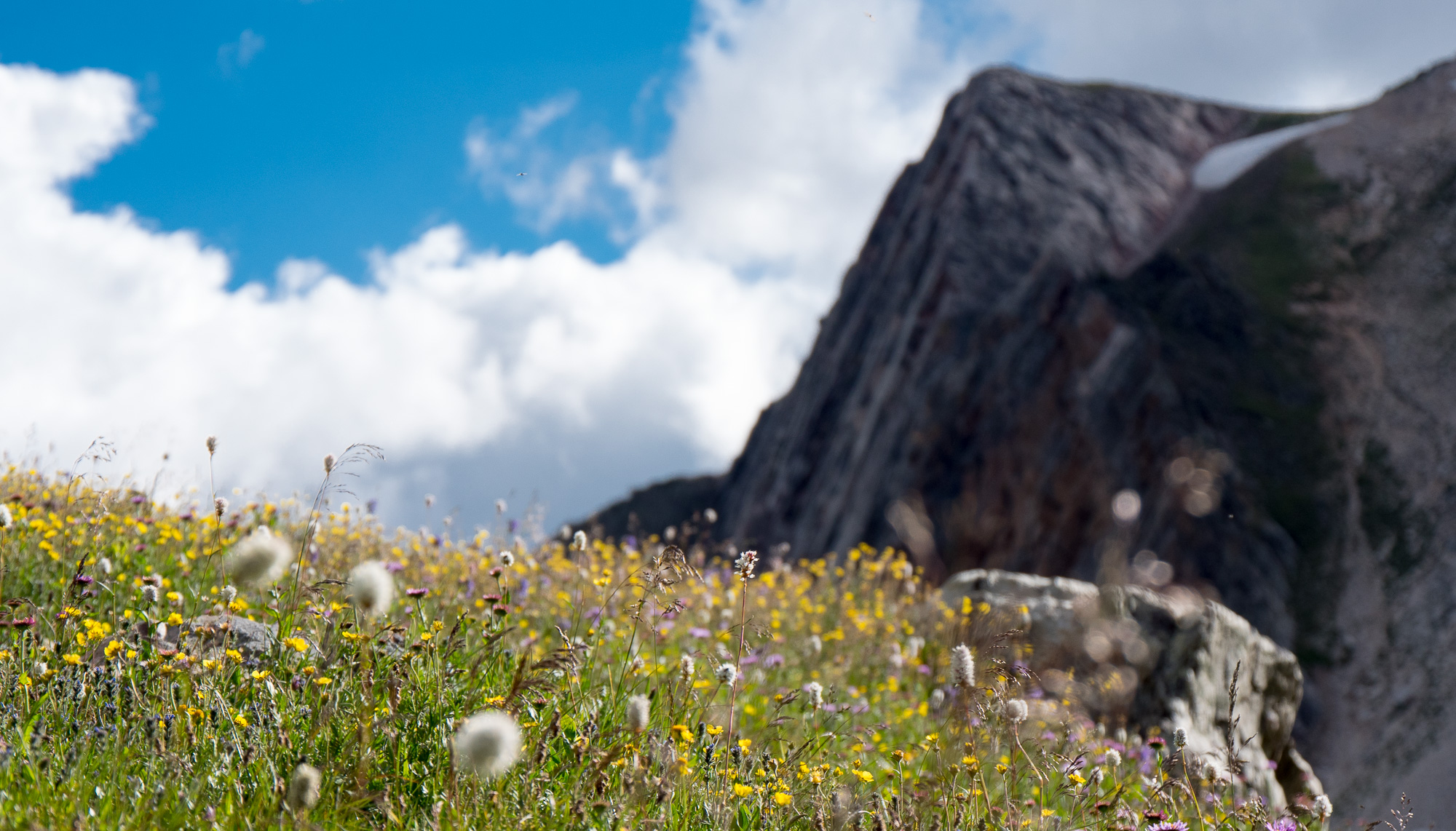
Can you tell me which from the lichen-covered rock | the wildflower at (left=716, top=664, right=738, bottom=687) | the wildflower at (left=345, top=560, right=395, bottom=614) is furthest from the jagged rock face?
the wildflower at (left=345, top=560, right=395, bottom=614)

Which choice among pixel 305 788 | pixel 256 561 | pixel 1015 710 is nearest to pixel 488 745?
pixel 305 788

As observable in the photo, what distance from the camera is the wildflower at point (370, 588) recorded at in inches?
94.7

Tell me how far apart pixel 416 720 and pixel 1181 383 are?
30387mm

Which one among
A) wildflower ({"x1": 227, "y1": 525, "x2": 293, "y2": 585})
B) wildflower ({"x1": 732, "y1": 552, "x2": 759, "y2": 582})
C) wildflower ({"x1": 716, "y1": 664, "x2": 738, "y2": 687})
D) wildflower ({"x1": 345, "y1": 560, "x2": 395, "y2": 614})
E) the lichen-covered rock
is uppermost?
wildflower ({"x1": 227, "y1": 525, "x2": 293, "y2": 585})

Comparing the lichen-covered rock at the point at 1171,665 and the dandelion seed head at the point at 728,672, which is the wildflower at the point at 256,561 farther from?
the lichen-covered rock at the point at 1171,665

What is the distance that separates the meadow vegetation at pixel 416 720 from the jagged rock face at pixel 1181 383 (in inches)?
45.1

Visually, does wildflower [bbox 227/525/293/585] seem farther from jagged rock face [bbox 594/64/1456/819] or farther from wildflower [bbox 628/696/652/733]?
jagged rock face [bbox 594/64/1456/819]

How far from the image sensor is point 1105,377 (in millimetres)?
30906

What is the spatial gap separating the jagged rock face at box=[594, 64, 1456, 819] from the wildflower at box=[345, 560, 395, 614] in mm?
1932

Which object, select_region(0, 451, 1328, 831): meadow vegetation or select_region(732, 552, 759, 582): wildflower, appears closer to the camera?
select_region(0, 451, 1328, 831): meadow vegetation

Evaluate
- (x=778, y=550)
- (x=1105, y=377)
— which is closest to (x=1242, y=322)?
(x=1105, y=377)

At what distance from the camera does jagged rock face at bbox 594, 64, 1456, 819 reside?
71.8 feet

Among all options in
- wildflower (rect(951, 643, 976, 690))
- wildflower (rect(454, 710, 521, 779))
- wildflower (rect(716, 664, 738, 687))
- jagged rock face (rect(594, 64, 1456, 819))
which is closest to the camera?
wildflower (rect(454, 710, 521, 779))

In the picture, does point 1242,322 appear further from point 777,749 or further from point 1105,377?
point 777,749
